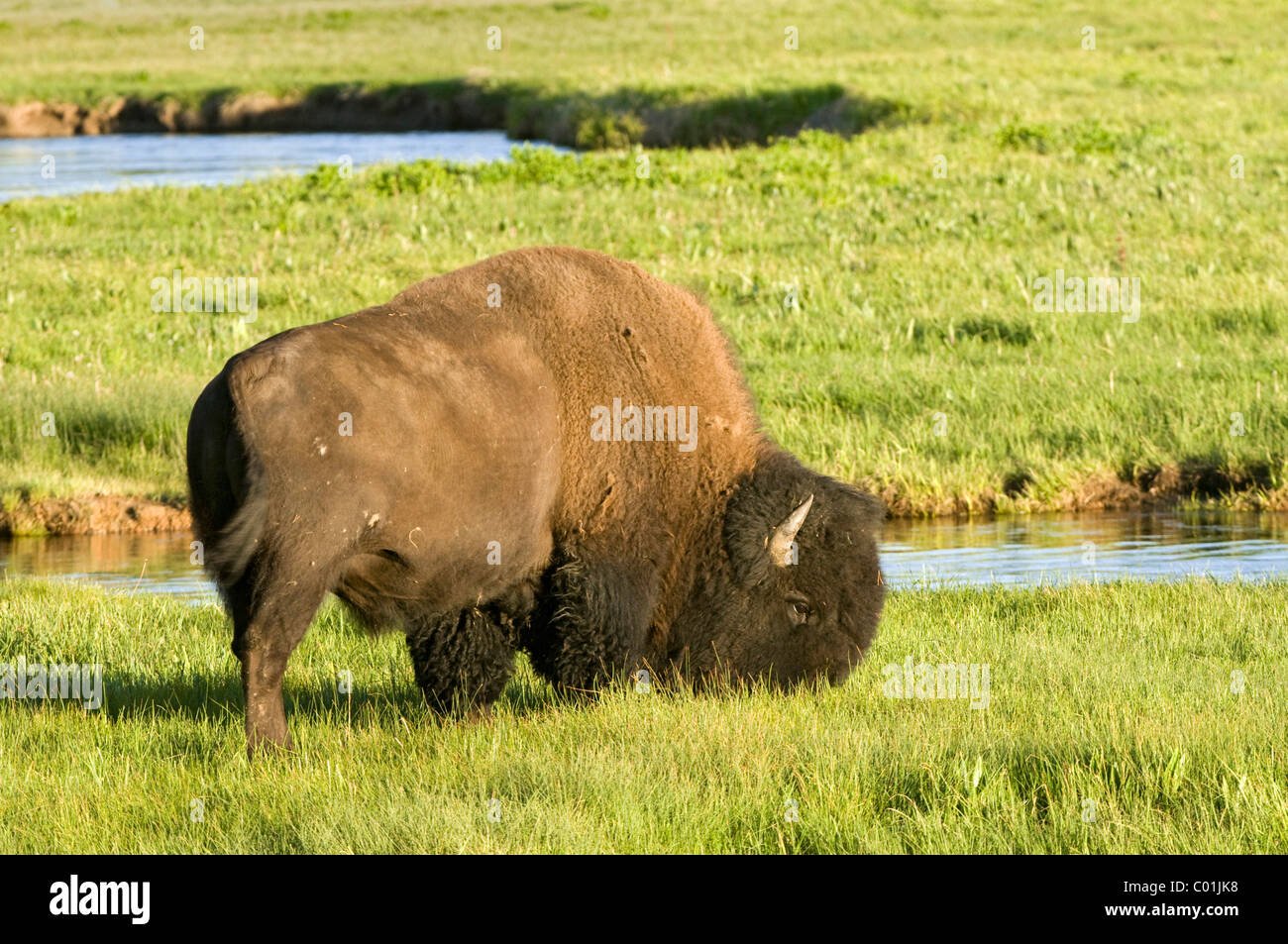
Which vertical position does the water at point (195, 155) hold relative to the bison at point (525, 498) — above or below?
above

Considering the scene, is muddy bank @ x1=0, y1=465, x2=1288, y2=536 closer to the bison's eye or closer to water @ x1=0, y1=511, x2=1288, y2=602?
water @ x1=0, y1=511, x2=1288, y2=602

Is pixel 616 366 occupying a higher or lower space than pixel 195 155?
lower

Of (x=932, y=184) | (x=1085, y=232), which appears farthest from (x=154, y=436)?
(x=932, y=184)

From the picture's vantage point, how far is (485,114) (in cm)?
4734

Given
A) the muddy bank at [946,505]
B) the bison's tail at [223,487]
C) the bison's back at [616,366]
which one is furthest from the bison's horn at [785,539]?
the muddy bank at [946,505]

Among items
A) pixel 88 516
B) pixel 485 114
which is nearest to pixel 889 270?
pixel 88 516

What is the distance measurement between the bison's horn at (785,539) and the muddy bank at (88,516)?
6.92 metres

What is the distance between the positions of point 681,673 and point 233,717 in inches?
71.4

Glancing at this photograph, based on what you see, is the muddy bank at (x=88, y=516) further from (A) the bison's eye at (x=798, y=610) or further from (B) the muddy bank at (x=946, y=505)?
(A) the bison's eye at (x=798, y=610)

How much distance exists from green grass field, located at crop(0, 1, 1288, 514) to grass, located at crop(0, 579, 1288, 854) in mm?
5359

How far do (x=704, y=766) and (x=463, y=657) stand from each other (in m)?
1.20

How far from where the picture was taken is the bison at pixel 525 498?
523 cm

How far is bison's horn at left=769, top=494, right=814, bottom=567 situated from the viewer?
6395 millimetres

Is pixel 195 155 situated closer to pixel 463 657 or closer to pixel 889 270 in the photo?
pixel 889 270
